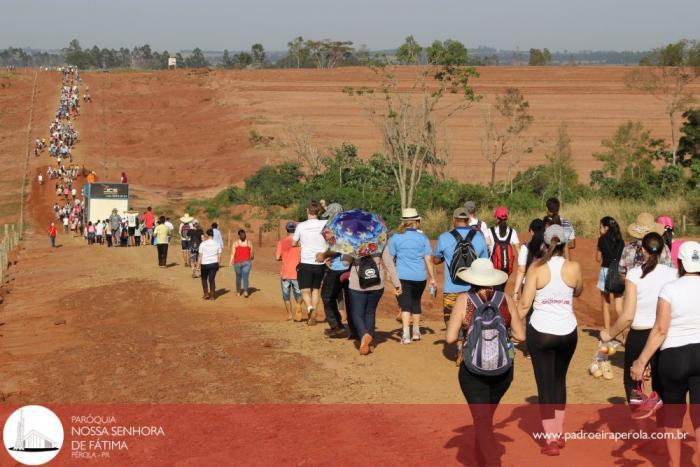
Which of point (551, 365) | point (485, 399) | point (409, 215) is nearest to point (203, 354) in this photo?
point (409, 215)

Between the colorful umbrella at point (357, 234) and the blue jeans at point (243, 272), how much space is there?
5.83m

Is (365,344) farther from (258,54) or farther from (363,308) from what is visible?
(258,54)

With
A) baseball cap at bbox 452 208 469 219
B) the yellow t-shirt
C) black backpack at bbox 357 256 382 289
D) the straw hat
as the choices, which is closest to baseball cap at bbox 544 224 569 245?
the straw hat

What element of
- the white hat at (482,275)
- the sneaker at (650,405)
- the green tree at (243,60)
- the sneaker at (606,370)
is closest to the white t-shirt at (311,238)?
the sneaker at (606,370)

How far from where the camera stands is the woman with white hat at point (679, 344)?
7070mm

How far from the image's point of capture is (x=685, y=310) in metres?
7.07

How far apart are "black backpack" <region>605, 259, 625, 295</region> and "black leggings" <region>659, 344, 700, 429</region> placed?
3845 millimetres

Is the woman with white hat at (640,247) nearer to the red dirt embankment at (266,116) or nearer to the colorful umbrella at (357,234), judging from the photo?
the colorful umbrella at (357,234)

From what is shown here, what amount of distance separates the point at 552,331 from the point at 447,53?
33.0 metres

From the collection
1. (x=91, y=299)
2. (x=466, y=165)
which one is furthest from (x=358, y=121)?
(x=91, y=299)

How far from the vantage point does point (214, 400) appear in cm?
1059

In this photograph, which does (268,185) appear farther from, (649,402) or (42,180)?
(649,402)

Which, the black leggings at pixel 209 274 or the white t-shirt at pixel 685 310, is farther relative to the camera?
the black leggings at pixel 209 274

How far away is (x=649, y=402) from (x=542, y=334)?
0.98 metres
